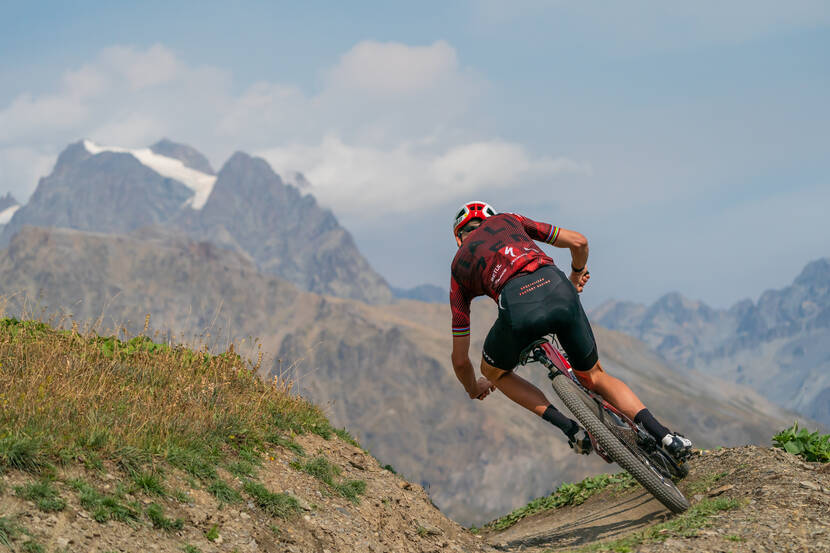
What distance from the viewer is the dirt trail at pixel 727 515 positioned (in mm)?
6488

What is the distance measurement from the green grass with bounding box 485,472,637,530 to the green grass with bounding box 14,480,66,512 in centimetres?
768

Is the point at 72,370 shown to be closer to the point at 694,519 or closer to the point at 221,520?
the point at 221,520

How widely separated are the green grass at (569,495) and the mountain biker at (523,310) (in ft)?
12.4

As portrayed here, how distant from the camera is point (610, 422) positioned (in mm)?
7633

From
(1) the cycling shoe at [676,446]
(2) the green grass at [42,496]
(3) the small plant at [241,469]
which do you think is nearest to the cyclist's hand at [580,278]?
(1) the cycling shoe at [676,446]

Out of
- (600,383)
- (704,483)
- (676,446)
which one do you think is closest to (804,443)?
(704,483)

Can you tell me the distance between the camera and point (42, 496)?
5.89 m

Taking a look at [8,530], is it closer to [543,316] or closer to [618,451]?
[543,316]

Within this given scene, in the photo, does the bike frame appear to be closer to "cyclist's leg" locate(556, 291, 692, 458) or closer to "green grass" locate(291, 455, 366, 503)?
"cyclist's leg" locate(556, 291, 692, 458)

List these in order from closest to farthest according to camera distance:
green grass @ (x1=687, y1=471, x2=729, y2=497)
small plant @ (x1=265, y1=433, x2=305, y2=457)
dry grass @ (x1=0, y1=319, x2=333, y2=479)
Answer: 1. dry grass @ (x1=0, y1=319, x2=333, y2=479)
2. green grass @ (x1=687, y1=471, x2=729, y2=497)
3. small plant @ (x1=265, y1=433, x2=305, y2=457)

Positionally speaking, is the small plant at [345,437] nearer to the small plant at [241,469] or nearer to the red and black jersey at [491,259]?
the small plant at [241,469]

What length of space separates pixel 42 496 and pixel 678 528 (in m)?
5.77

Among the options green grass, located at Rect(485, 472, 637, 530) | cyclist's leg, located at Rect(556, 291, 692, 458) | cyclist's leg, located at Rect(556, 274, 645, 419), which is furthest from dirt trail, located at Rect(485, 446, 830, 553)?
cyclist's leg, located at Rect(556, 274, 645, 419)

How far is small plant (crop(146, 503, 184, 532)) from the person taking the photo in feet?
20.4
